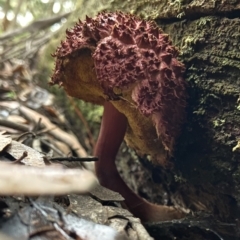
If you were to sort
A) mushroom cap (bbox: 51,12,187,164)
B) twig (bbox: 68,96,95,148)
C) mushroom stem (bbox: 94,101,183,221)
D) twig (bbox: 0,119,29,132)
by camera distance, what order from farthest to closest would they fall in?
twig (bbox: 68,96,95,148) < twig (bbox: 0,119,29,132) < mushroom stem (bbox: 94,101,183,221) < mushroom cap (bbox: 51,12,187,164)

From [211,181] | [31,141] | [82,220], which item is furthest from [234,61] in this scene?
[31,141]

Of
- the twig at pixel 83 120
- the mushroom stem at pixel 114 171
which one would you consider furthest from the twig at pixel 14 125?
Result: the mushroom stem at pixel 114 171

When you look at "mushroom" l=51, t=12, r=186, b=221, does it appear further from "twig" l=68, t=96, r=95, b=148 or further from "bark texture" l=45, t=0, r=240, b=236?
"twig" l=68, t=96, r=95, b=148

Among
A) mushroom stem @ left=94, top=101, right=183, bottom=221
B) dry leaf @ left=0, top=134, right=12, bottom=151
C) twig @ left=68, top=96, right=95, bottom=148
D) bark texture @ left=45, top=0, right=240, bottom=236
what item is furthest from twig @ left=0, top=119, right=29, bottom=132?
bark texture @ left=45, top=0, right=240, bottom=236

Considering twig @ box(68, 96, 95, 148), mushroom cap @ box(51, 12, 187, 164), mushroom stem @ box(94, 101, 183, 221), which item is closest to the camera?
mushroom cap @ box(51, 12, 187, 164)

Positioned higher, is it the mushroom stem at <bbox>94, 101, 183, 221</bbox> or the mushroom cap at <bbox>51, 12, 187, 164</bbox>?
the mushroom cap at <bbox>51, 12, 187, 164</bbox>

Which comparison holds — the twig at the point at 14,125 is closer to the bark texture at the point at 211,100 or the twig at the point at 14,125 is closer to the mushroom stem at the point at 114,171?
the mushroom stem at the point at 114,171

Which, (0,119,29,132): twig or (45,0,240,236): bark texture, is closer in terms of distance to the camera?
(45,0,240,236): bark texture

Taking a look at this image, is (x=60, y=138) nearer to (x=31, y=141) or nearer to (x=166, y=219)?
(x=31, y=141)
